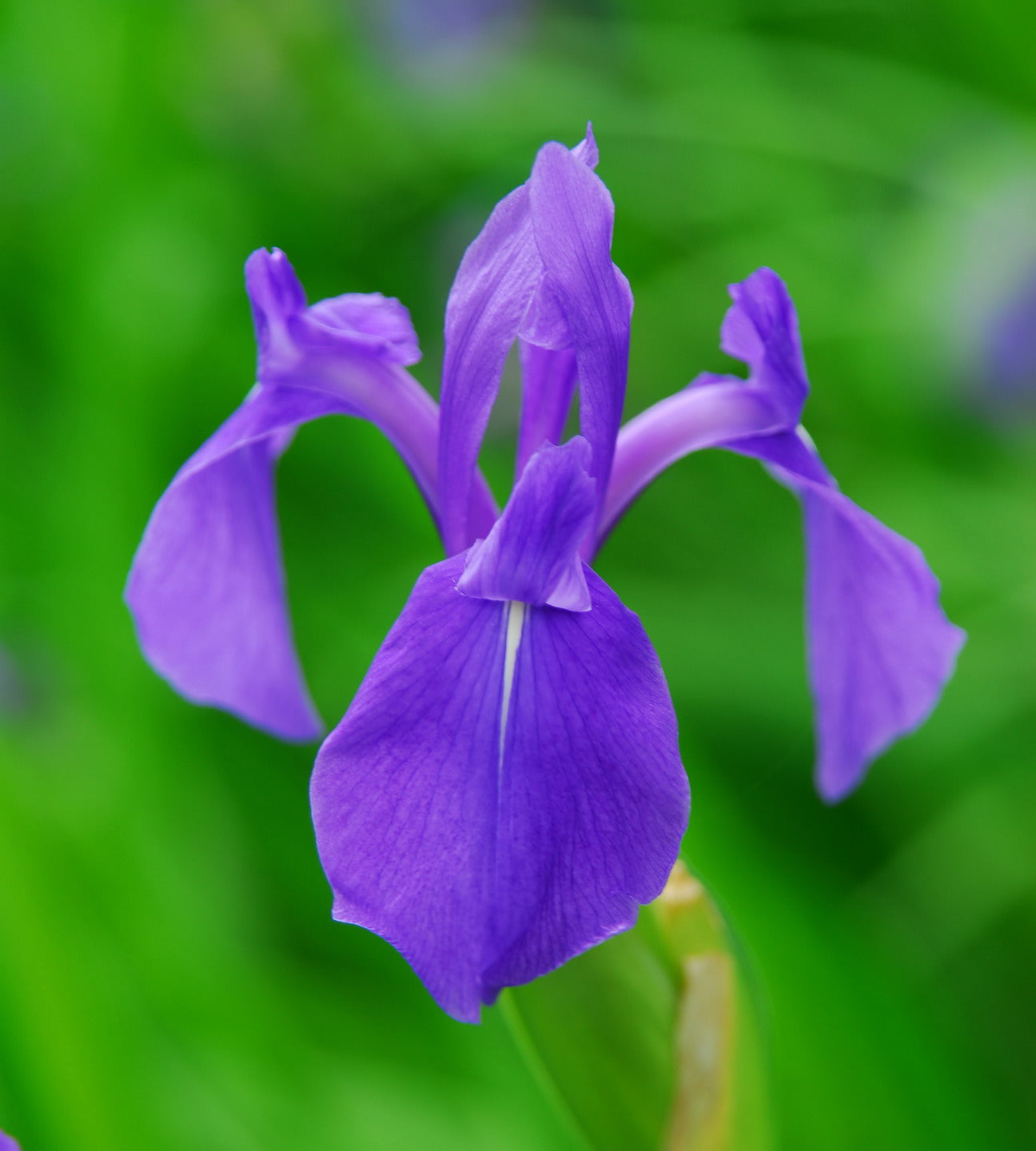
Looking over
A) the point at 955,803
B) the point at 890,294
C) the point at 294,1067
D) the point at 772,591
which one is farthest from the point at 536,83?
the point at 294,1067

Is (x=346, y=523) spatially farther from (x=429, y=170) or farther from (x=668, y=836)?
(x=668, y=836)

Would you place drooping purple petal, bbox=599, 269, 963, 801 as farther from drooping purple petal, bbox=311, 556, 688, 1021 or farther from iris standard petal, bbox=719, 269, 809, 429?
drooping purple petal, bbox=311, 556, 688, 1021

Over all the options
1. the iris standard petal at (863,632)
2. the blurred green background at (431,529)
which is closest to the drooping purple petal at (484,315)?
the iris standard petal at (863,632)

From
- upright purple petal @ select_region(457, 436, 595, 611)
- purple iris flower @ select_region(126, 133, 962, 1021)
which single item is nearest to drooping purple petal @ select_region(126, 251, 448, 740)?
purple iris flower @ select_region(126, 133, 962, 1021)

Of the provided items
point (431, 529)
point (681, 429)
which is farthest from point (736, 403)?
point (431, 529)

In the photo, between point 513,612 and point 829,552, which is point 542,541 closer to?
point 513,612

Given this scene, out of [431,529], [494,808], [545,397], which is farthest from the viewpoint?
[431,529]
